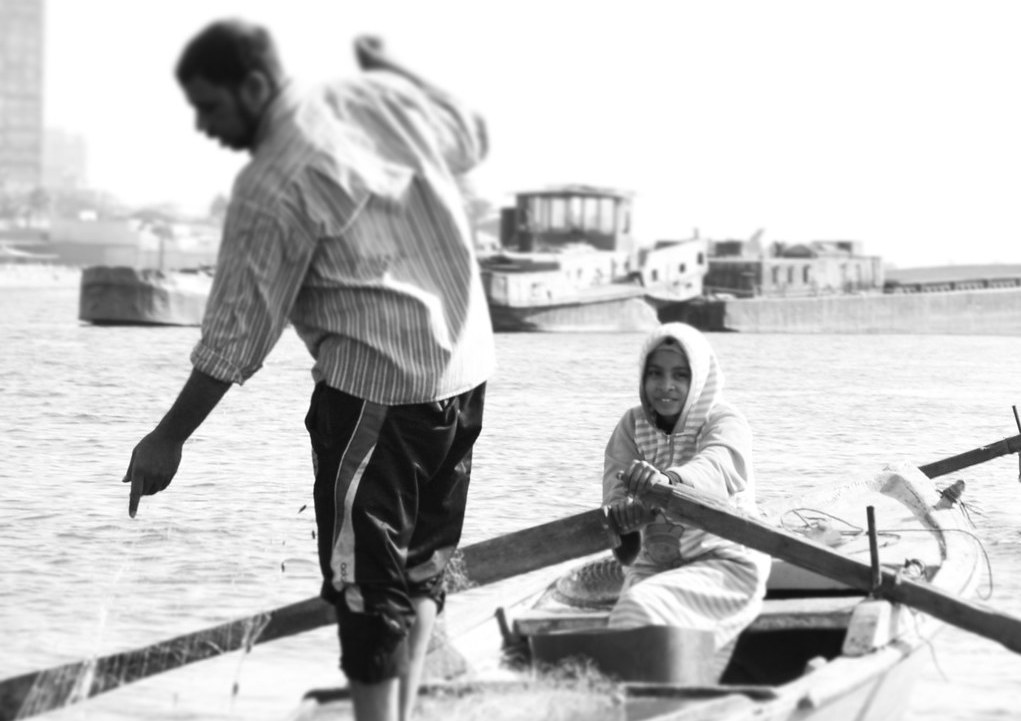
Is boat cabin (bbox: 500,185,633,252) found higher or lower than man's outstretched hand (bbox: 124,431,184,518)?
higher

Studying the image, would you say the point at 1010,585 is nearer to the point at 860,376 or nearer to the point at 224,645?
the point at 224,645

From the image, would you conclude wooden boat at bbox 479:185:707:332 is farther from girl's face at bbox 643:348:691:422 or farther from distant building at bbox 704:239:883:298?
girl's face at bbox 643:348:691:422

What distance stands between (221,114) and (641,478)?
6.12 ft

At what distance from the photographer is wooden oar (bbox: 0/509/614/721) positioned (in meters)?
3.77

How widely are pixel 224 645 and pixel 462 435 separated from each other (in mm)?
1069

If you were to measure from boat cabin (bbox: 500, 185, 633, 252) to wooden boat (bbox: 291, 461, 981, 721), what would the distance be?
108ft

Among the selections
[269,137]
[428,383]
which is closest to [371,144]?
[269,137]

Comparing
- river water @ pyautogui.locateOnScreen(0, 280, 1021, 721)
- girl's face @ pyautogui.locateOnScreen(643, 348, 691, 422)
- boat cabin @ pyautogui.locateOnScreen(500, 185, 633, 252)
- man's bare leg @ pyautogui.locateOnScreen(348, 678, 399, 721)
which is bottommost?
river water @ pyautogui.locateOnScreen(0, 280, 1021, 721)

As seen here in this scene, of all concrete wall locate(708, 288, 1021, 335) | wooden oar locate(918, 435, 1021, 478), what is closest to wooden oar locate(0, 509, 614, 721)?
wooden oar locate(918, 435, 1021, 478)

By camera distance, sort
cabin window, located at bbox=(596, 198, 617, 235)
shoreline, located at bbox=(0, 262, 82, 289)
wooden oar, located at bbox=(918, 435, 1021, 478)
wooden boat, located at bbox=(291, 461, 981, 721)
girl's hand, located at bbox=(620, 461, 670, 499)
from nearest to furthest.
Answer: wooden boat, located at bbox=(291, 461, 981, 721), girl's hand, located at bbox=(620, 461, 670, 499), wooden oar, located at bbox=(918, 435, 1021, 478), cabin window, located at bbox=(596, 198, 617, 235), shoreline, located at bbox=(0, 262, 82, 289)

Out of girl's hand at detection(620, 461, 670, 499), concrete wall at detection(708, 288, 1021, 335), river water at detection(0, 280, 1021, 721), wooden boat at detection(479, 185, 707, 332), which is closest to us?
girl's hand at detection(620, 461, 670, 499)

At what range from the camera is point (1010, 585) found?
774 cm

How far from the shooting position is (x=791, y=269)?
41125 mm

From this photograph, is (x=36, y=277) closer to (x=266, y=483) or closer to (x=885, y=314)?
(x=885, y=314)
